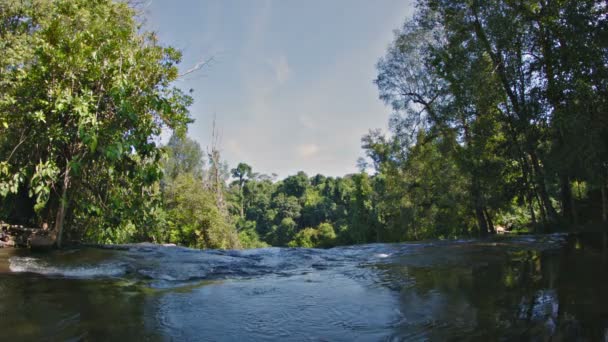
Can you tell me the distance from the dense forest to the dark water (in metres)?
1.92

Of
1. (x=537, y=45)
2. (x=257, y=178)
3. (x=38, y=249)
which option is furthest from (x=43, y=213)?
(x=257, y=178)

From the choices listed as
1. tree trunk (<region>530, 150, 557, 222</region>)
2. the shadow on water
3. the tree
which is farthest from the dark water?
tree trunk (<region>530, 150, 557, 222</region>)

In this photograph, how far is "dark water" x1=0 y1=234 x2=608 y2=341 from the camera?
2986 mm

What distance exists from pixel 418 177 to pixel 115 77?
55.2ft

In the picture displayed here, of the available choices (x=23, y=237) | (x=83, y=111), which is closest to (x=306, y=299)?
(x=83, y=111)

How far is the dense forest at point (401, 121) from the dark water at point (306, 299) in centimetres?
192

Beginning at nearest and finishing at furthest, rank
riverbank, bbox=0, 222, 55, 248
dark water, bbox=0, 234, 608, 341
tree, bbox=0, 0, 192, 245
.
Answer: dark water, bbox=0, 234, 608, 341 → tree, bbox=0, 0, 192, 245 → riverbank, bbox=0, 222, 55, 248

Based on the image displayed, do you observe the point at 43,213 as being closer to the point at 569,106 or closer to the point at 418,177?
the point at 569,106

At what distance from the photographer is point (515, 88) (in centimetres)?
1330

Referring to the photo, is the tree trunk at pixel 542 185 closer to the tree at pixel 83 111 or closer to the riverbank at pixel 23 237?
the tree at pixel 83 111

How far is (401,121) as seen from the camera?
17.7 m

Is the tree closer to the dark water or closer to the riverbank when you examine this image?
the riverbank

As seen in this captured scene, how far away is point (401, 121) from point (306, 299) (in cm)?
1469

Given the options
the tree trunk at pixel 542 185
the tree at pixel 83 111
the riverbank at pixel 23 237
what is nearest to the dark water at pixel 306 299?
the riverbank at pixel 23 237
